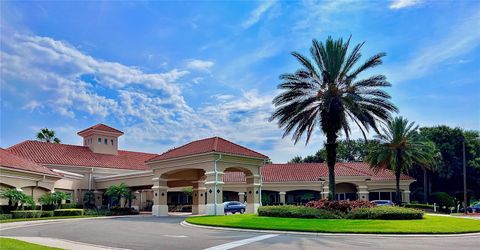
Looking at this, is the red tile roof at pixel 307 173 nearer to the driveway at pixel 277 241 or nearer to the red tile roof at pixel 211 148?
the red tile roof at pixel 211 148

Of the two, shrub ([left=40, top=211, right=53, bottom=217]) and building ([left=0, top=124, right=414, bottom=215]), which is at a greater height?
building ([left=0, top=124, right=414, bottom=215])

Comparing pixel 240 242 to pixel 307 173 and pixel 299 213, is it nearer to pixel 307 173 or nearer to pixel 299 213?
pixel 299 213

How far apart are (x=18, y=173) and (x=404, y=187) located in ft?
137

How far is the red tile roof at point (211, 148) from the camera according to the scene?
122 ft

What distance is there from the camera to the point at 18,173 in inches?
1426

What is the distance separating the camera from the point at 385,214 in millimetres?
26297

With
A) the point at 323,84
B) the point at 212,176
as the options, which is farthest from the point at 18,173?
the point at 323,84

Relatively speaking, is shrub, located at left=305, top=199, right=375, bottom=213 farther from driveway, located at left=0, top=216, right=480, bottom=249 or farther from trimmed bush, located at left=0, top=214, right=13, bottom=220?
trimmed bush, located at left=0, top=214, right=13, bottom=220

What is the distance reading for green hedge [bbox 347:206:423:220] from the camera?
26328 millimetres

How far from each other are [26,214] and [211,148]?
14.8m

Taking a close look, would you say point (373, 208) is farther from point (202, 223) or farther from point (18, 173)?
point (18, 173)

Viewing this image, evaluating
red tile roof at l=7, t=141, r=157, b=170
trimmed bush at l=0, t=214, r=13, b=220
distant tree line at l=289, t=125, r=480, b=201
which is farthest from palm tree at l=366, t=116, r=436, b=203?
trimmed bush at l=0, t=214, r=13, b=220

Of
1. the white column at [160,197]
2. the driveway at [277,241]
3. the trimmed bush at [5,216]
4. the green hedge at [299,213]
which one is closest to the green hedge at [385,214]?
the green hedge at [299,213]

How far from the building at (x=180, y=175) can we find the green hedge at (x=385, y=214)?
1265cm
